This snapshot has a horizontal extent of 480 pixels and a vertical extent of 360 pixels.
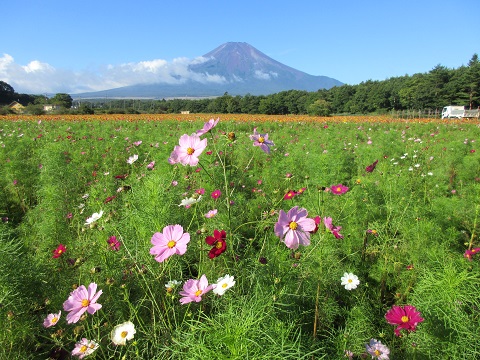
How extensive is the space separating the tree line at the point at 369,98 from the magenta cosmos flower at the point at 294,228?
36.7 meters

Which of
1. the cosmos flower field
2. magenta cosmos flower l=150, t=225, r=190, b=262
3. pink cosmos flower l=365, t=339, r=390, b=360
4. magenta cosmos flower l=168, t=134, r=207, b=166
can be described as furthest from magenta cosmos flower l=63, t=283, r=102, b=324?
pink cosmos flower l=365, t=339, r=390, b=360

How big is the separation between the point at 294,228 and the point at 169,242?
45 cm

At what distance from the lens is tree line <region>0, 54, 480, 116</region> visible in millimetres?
39312

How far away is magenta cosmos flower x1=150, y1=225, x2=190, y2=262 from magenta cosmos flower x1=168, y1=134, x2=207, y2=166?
263 millimetres

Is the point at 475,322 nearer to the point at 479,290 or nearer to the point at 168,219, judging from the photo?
the point at 479,290

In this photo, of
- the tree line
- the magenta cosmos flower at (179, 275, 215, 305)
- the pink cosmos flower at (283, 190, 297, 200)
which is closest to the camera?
the magenta cosmos flower at (179, 275, 215, 305)

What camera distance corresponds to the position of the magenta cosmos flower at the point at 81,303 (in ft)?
3.27

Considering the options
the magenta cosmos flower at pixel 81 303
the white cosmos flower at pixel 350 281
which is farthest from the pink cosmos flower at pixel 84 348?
the white cosmos flower at pixel 350 281

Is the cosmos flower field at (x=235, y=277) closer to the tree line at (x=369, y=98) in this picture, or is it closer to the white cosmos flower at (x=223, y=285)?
the white cosmos flower at (x=223, y=285)

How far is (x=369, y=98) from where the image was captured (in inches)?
1806

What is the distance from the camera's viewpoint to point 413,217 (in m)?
2.13

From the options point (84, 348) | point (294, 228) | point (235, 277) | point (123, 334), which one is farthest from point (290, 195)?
point (84, 348)

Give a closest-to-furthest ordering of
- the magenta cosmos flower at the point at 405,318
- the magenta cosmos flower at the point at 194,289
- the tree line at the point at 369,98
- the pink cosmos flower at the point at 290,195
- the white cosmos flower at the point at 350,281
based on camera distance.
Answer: the magenta cosmos flower at the point at 405,318 < the magenta cosmos flower at the point at 194,289 < the pink cosmos flower at the point at 290,195 < the white cosmos flower at the point at 350,281 < the tree line at the point at 369,98

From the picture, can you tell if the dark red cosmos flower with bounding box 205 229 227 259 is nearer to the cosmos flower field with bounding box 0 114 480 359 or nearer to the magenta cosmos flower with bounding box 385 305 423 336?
the cosmos flower field with bounding box 0 114 480 359
